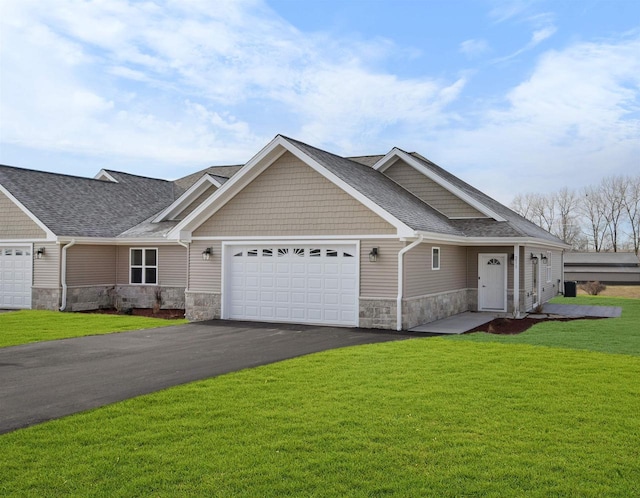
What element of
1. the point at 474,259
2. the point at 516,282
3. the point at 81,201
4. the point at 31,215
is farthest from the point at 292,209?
the point at 81,201

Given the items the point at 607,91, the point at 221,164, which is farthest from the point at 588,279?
the point at 221,164

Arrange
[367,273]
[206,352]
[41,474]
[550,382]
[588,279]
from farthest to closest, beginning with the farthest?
[588,279]
[367,273]
[206,352]
[550,382]
[41,474]

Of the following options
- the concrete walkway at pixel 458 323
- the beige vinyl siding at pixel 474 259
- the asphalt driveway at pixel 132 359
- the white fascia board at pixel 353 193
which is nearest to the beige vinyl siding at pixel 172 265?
the asphalt driveway at pixel 132 359

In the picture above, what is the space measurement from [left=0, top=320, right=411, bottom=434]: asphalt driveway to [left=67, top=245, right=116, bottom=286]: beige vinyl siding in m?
7.15

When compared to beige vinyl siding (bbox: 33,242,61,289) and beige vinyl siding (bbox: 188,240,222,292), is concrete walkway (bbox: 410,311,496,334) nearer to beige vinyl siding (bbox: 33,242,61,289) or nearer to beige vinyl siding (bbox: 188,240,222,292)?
beige vinyl siding (bbox: 188,240,222,292)

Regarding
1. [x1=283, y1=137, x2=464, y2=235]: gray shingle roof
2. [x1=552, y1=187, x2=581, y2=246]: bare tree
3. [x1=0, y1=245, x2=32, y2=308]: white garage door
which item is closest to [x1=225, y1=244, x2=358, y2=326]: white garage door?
[x1=283, y1=137, x2=464, y2=235]: gray shingle roof

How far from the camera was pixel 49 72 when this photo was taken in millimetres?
18922

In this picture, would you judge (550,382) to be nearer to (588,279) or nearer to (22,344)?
(22,344)

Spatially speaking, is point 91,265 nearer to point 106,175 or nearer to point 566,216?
point 106,175

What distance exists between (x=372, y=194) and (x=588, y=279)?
Result: 31912 millimetres

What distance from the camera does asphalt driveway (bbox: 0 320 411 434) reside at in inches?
328

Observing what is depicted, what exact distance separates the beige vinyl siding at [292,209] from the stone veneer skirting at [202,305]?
193 centimetres

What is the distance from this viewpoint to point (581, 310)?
22.6 m

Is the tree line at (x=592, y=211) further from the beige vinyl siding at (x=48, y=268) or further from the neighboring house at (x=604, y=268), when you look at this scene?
the beige vinyl siding at (x=48, y=268)
